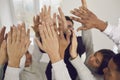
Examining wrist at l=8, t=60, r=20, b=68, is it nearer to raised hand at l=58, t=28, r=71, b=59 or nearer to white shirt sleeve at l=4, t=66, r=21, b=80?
white shirt sleeve at l=4, t=66, r=21, b=80

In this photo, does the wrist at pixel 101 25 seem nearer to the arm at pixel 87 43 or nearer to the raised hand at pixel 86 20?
the raised hand at pixel 86 20

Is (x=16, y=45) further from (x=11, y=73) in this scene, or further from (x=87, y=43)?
(x=87, y=43)

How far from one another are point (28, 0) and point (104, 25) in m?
2.02

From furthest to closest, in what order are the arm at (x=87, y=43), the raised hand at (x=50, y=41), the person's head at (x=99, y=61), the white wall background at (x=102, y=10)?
the white wall background at (x=102, y=10), the arm at (x=87, y=43), the person's head at (x=99, y=61), the raised hand at (x=50, y=41)

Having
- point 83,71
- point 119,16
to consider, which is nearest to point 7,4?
point 119,16

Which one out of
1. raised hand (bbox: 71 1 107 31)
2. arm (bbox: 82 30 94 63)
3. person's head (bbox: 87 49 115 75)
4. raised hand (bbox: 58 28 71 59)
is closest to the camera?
raised hand (bbox: 58 28 71 59)

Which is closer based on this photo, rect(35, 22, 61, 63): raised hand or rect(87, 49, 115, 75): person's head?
rect(35, 22, 61, 63): raised hand

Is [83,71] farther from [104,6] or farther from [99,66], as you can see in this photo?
[104,6]

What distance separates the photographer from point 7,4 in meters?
3.13

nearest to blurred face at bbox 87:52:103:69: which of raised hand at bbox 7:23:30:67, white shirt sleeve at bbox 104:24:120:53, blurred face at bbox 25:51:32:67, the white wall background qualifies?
white shirt sleeve at bbox 104:24:120:53

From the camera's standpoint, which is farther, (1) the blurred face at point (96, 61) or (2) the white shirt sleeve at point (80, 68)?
(1) the blurred face at point (96, 61)

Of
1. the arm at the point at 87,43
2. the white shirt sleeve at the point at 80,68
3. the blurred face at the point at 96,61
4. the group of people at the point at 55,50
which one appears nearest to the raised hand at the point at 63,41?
the group of people at the point at 55,50

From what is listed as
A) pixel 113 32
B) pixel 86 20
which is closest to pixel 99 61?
pixel 113 32

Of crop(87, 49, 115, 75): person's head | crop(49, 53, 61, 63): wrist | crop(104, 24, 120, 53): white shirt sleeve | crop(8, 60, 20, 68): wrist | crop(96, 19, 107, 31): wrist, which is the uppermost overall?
crop(96, 19, 107, 31): wrist
